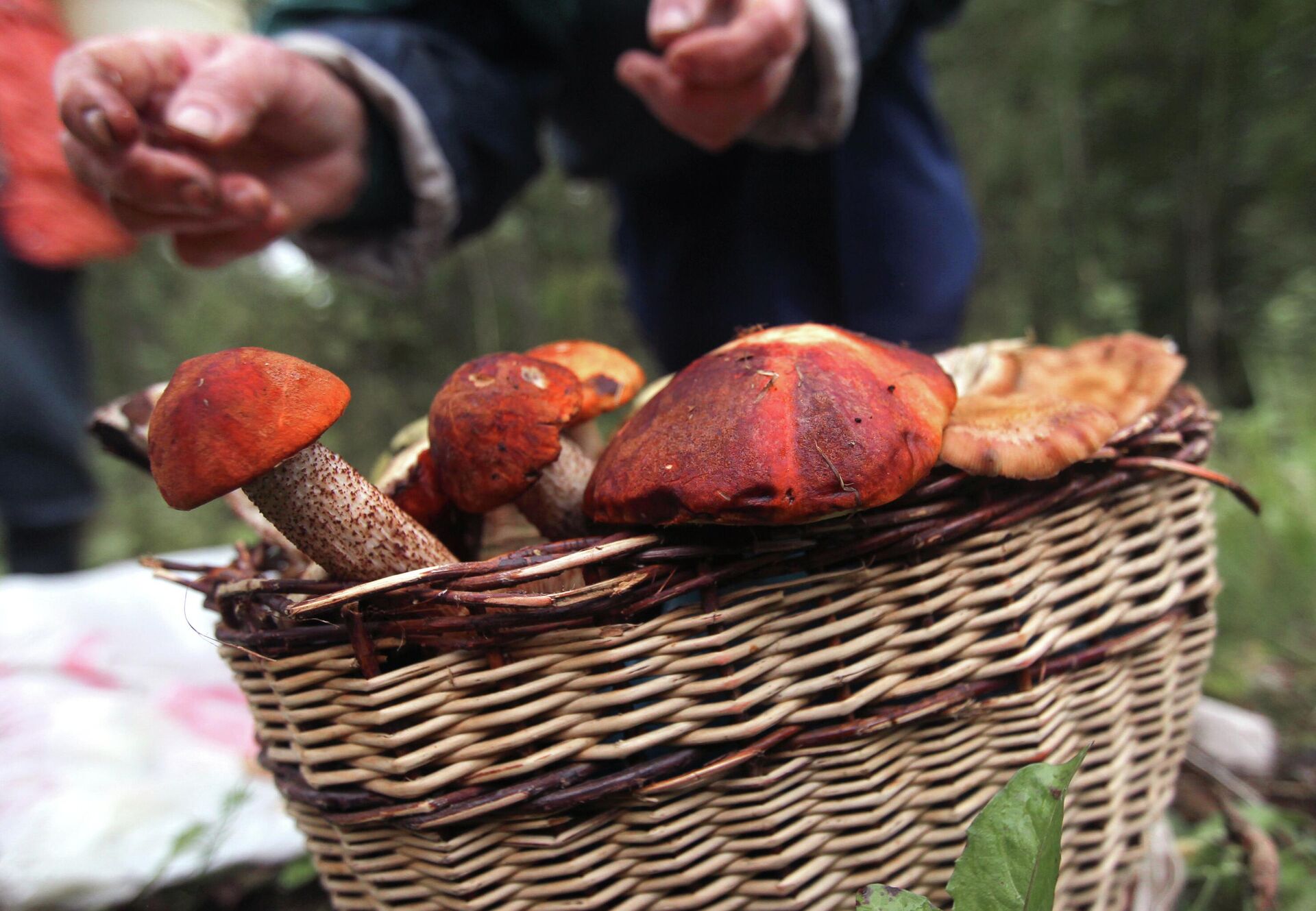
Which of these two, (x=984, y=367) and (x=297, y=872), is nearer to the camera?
(x=984, y=367)

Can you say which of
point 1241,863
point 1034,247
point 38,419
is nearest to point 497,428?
point 1241,863

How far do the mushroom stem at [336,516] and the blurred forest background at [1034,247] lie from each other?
3.23m

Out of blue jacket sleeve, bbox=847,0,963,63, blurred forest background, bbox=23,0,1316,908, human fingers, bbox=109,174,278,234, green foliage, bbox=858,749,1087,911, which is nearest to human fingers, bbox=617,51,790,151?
blue jacket sleeve, bbox=847,0,963,63

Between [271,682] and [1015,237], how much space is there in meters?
6.74

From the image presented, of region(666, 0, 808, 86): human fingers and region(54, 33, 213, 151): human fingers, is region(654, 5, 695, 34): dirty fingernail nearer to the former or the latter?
region(666, 0, 808, 86): human fingers

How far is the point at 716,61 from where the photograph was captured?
101 cm

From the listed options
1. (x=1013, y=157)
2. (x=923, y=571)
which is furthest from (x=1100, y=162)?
(x=923, y=571)

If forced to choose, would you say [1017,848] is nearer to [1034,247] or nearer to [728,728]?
[728,728]

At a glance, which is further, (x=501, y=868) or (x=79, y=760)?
(x=79, y=760)

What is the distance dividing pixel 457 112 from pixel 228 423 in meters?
1.31

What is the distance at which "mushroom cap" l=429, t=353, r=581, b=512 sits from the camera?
0.67 m

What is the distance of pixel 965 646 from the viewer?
714 millimetres

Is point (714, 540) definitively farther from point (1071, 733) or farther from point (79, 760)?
point (79, 760)

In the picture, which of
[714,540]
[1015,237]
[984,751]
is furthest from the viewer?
[1015,237]
